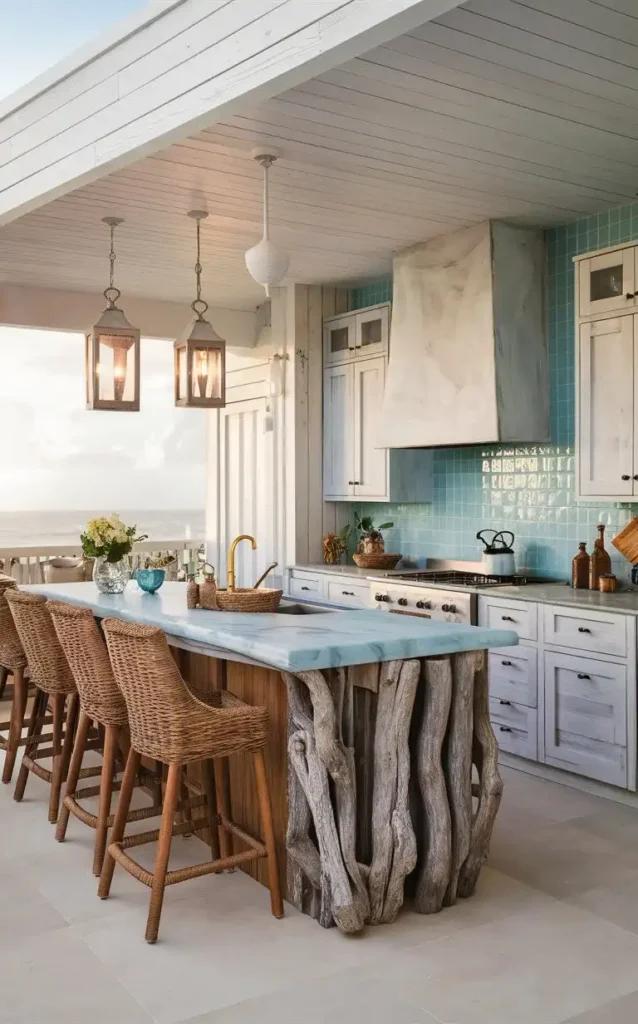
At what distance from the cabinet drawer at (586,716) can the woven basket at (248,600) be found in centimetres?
154

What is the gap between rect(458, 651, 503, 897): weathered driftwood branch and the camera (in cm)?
320

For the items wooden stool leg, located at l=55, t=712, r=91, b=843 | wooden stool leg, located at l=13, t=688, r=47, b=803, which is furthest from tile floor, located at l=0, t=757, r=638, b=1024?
wooden stool leg, located at l=13, t=688, r=47, b=803

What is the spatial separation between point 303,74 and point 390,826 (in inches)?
91.9

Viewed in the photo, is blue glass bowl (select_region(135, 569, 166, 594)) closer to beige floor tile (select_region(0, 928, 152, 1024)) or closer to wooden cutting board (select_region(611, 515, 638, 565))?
beige floor tile (select_region(0, 928, 152, 1024))

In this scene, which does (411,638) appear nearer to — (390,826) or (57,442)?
(390,826)

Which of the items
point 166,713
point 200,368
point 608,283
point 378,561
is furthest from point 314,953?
point 378,561

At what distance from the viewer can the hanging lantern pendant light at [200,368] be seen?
4.40 m

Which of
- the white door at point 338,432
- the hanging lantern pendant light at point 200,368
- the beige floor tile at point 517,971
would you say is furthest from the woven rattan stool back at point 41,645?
the white door at point 338,432

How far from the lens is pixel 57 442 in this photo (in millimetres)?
25562

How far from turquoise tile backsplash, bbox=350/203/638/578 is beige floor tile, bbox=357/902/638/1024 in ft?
7.74

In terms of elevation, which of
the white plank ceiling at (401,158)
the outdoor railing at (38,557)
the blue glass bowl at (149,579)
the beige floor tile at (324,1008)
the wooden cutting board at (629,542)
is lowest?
the beige floor tile at (324,1008)

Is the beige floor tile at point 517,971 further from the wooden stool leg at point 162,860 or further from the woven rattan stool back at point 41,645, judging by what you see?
the woven rattan stool back at point 41,645

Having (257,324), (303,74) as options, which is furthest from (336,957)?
(257,324)

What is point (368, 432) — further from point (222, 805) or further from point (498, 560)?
point (222, 805)
